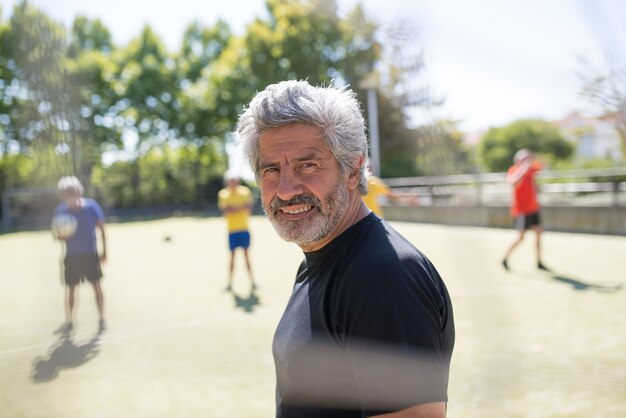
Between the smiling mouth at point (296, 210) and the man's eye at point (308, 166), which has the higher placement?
the man's eye at point (308, 166)

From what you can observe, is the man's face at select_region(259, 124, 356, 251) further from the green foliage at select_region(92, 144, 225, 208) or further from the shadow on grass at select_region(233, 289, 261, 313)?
the green foliage at select_region(92, 144, 225, 208)

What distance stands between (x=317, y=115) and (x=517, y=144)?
43859 millimetres

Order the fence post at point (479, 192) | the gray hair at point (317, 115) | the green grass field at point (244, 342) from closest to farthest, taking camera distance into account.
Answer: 1. the gray hair at point (317, 115)
2. the green grass field at point (244, 342)
3. the fence post at point (479, 192)

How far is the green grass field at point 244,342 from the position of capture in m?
3.79

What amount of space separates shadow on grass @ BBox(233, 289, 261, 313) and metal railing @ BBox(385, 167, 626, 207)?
5983mm

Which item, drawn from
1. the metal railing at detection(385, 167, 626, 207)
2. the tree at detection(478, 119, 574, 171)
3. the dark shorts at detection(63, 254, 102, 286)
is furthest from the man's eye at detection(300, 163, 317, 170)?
the tree at detection(478, 119, 574, 171)

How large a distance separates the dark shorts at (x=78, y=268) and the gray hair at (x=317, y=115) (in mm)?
5088

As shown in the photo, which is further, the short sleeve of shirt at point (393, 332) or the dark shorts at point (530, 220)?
the dark shorts at point (530, 220)

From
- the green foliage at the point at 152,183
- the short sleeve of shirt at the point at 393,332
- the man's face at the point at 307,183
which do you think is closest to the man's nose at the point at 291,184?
the man's face at the point at 307,183

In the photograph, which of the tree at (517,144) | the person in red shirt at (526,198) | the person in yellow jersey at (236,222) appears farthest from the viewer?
the tree at (517,144)

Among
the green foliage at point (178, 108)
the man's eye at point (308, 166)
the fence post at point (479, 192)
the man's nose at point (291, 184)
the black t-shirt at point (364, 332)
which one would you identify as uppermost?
the green foliage at point (178, 108)

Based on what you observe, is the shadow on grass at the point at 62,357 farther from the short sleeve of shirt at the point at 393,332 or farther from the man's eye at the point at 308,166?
the short sleeve of shirt at the point at 393,332

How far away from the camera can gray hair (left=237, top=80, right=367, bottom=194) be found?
1.59 meters

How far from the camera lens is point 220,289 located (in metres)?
8.08
